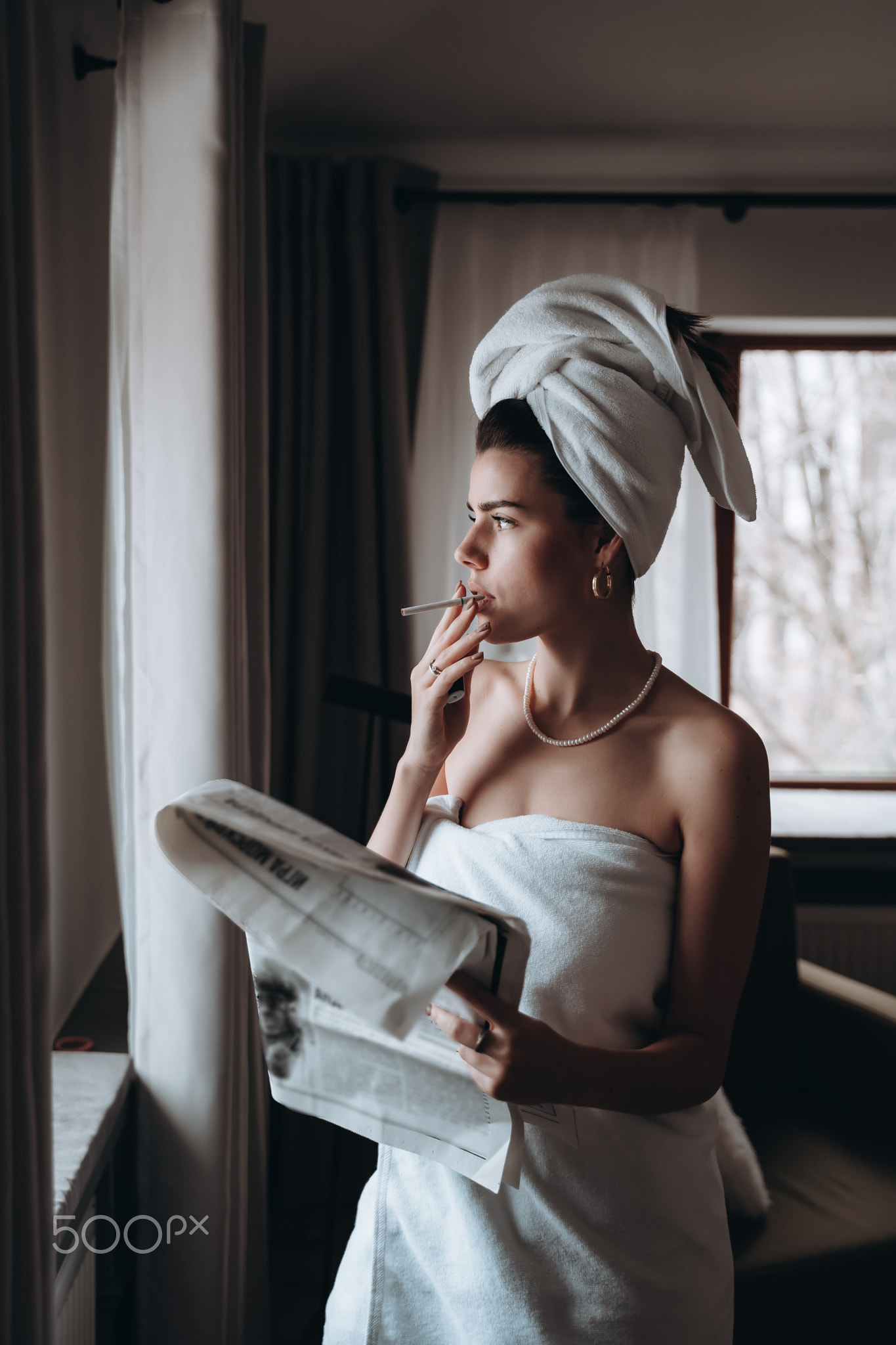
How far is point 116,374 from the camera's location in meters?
1.36

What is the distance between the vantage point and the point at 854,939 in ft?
8.71

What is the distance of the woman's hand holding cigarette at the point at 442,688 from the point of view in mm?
962

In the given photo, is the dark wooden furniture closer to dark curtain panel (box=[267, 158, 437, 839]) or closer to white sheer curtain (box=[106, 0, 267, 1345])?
white sheer curtain (box=[106, 0, 267, 1345])

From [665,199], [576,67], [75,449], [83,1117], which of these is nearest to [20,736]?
[83,1117]

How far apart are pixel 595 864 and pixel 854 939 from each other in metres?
2.10

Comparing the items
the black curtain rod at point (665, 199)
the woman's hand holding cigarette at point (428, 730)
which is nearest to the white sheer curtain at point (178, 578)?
the woman's hand holding cigarette at point (428, 730)

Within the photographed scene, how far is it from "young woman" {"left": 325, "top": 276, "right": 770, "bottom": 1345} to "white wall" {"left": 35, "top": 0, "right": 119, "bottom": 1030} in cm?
78

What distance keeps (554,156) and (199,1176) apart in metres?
2.46

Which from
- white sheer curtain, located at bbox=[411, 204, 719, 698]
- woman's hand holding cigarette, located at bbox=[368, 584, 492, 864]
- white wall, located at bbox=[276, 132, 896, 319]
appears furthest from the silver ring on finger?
white wall, located at bbox=[276, 132, 896, 319]

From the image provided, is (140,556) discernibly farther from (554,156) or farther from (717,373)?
(554,156)

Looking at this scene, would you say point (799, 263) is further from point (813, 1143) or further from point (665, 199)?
point (813, 1143)

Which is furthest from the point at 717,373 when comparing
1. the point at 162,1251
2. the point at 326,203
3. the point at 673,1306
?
the point at 326,203

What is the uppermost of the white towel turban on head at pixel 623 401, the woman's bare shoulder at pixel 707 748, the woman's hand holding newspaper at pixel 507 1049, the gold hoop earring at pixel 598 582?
the white towel turban on head at pixel 623 401

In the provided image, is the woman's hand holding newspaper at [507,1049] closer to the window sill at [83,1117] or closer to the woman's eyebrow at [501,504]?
the woman's eyebrow at [501,504]
